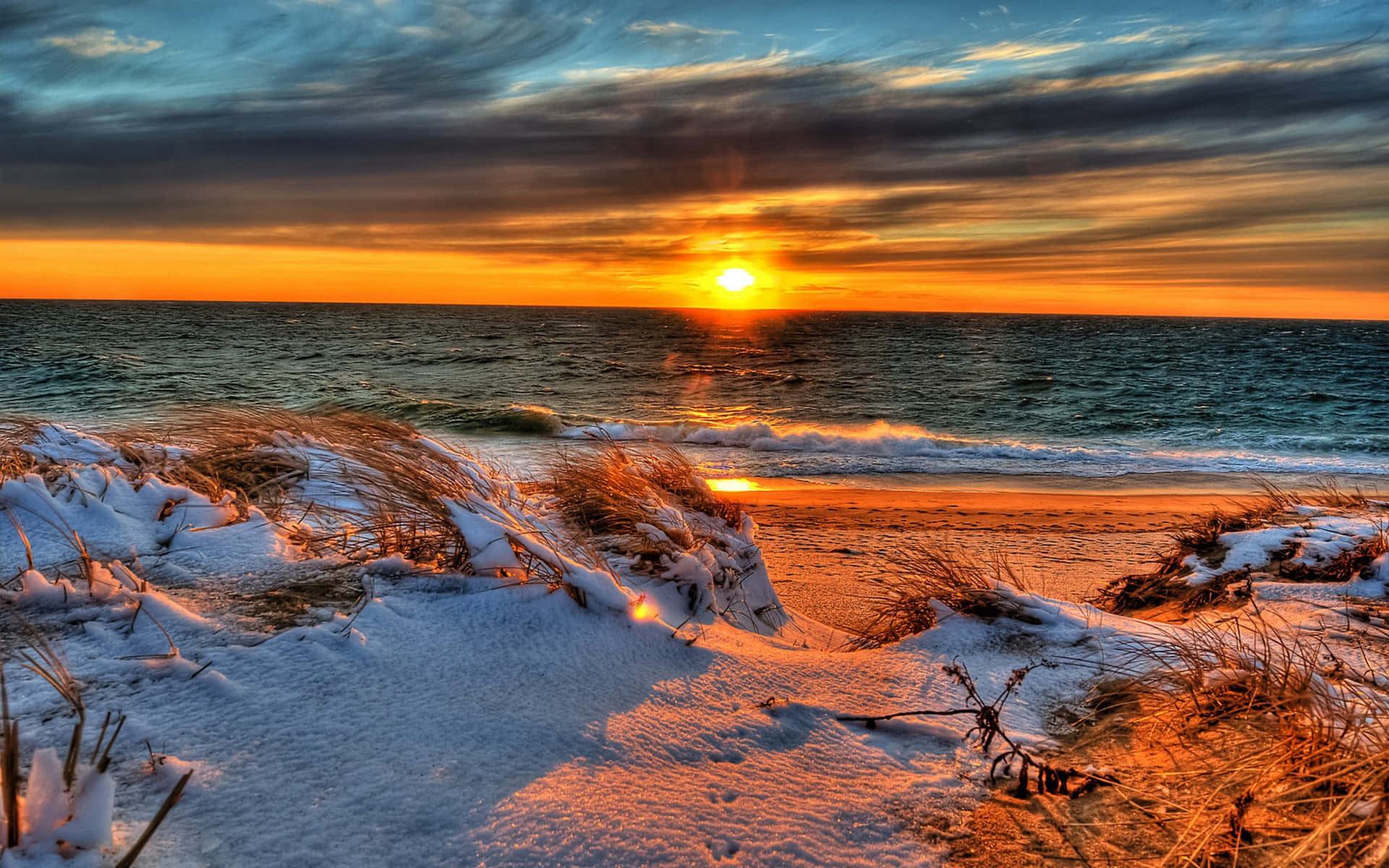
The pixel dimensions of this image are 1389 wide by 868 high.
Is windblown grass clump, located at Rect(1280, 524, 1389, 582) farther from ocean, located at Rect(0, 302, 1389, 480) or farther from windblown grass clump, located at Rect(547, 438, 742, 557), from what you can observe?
ocean, located at Rect(0, 302, 1389, 480)

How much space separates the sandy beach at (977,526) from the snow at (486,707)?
2.34 m

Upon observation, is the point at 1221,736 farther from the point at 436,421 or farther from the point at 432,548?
the point at 436,421

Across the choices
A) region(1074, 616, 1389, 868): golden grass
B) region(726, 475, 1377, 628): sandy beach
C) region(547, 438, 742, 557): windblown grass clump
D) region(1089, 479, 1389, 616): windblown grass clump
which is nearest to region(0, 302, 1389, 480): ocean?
region(726, 475, 1377, 628): sandy beach

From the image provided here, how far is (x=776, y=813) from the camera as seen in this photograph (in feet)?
5.09

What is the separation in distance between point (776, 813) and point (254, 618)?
6.05 ft

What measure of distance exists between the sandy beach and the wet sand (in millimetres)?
17

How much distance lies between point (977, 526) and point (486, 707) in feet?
26.3

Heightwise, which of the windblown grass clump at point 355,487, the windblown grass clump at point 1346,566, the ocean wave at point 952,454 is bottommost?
the ocean wave at point 952,454

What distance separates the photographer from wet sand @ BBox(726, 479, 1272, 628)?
5.81 meters

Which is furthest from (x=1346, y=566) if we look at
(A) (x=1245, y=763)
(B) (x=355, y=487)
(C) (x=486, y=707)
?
(B) (x=355, y=487)

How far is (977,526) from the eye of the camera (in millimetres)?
8695

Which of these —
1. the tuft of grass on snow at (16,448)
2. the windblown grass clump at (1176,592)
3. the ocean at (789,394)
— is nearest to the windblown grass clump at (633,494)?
the windblown grass clump at (1176,592)

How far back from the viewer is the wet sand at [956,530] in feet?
19.1

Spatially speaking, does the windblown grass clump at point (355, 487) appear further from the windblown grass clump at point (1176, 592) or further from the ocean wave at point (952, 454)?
the ocean wave at point (952, 454)
